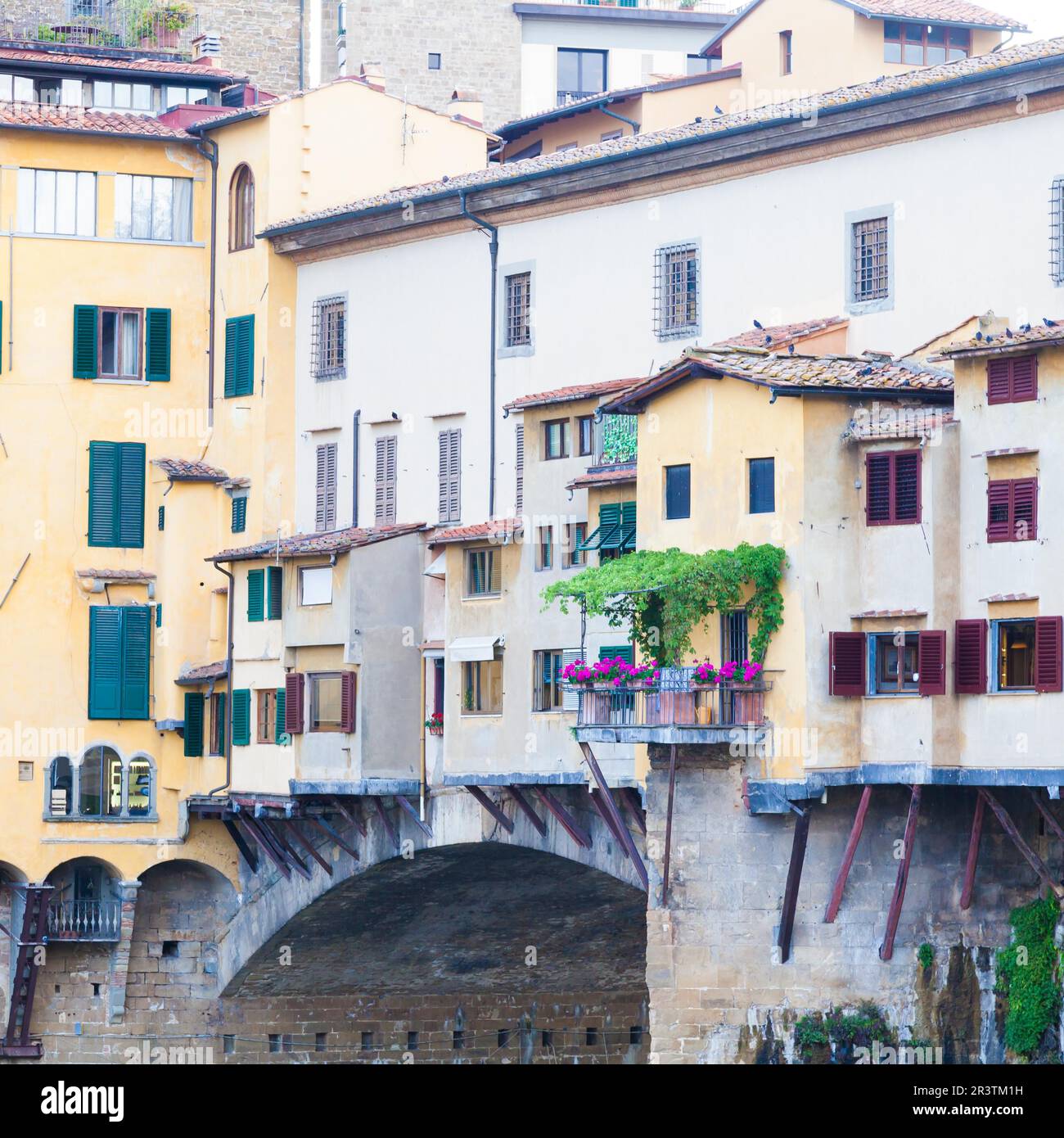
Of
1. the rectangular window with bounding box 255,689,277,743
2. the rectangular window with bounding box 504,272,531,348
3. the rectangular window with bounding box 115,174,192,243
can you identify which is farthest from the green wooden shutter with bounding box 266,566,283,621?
the rectangular window with bounding box 115,174,192,243

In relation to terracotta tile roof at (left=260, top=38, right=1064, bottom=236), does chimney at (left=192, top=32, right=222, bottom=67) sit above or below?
above

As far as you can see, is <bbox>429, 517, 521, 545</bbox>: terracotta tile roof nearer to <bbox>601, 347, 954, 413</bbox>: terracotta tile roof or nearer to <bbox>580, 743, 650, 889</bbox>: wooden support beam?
<bbox>580, 743, 650, 889</bbox>: wooden support beam

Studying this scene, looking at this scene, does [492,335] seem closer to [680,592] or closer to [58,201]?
[58,201]

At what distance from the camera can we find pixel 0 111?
73.1 meters

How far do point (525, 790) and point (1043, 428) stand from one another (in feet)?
49.8

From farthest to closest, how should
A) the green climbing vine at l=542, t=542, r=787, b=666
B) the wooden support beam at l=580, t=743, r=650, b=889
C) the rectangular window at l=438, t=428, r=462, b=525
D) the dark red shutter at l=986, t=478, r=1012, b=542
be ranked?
the rectangular window at l=438, t=428, r=462, b=525, the wooden support beam at l=580, t=743, r=650, b=889, the green climbing vine at l=542, t=542, r=787, b=666, the dark red shutter at l=986, t=478, r=1012, b=542

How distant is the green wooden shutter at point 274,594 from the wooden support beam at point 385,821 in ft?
13.7

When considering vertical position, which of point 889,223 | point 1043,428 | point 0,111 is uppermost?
point 0,111

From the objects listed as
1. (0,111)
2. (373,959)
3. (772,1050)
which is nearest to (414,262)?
(0,111)

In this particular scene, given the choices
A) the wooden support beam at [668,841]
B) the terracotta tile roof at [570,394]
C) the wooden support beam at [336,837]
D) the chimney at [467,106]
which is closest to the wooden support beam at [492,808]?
the wooden support beam at [336,837]

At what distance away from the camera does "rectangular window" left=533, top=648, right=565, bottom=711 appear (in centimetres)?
6191

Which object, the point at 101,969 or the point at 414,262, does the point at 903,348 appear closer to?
the point at 414,262

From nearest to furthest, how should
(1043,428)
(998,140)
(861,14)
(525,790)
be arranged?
(1043,428), (998,140), (525,790), (861,14)

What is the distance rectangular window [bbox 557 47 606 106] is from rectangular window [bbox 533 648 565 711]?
32.5 m
